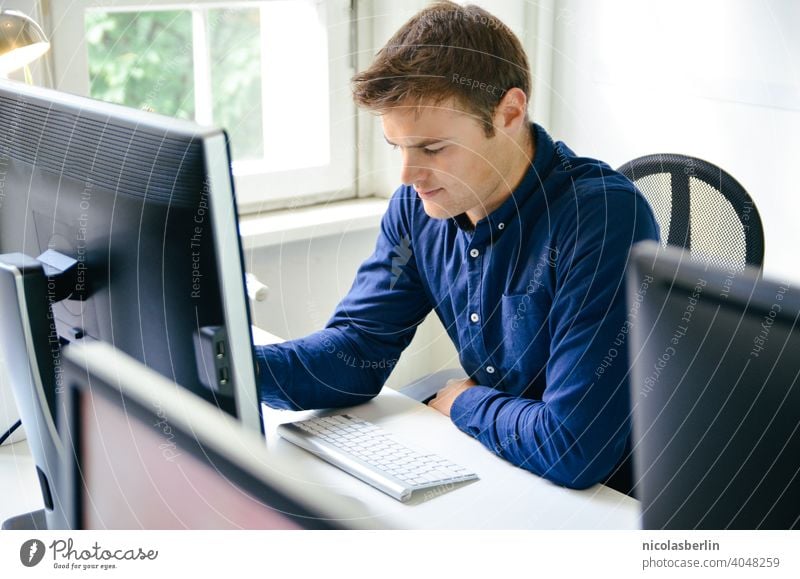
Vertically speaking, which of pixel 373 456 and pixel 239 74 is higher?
pixel 239 74

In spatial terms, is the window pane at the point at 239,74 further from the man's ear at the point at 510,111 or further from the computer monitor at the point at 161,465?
the computer monitor at the point at 161,465

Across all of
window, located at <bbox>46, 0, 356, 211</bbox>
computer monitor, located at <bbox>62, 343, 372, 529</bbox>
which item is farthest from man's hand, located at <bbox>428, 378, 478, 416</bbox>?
window, located at <bbox>46, 0, 356, 211</bbox>

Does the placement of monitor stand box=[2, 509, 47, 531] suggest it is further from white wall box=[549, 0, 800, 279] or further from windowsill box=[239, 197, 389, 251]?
white wall box=[549, 0, 800, 279]

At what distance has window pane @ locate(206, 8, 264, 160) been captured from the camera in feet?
5.99

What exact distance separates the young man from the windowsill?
1.50 ft

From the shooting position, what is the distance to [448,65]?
1161 millimetres

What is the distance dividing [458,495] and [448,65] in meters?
0.50

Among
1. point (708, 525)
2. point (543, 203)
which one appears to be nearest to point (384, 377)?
point (543, 203)

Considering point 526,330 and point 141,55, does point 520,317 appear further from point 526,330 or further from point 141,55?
point 141,55

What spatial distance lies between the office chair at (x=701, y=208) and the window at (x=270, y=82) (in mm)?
689

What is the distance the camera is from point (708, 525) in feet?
1.90

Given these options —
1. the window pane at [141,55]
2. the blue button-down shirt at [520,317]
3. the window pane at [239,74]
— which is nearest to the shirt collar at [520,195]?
the blue button-down shirt at [520,317]

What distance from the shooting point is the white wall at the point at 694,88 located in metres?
1.62
